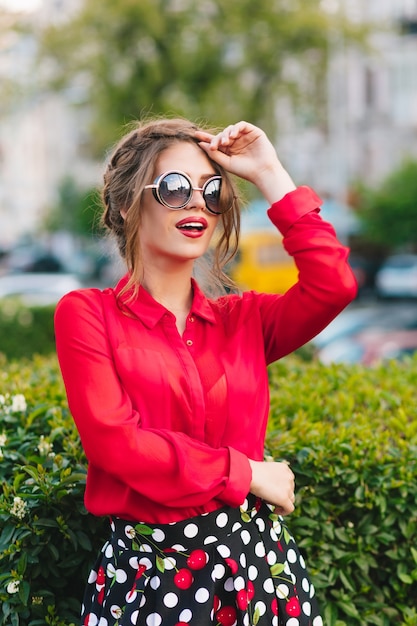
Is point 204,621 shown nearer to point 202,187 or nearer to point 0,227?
point 202,187

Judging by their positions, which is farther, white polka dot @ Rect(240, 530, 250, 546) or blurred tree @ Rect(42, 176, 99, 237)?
blurred tree @ Rect(42, 176, 99, 237)

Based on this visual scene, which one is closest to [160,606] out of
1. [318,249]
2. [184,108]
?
[318,249]

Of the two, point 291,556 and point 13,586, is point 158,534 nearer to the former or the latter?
point 291,556

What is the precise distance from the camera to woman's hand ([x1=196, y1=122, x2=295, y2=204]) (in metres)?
2.34

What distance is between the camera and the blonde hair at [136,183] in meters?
2.34

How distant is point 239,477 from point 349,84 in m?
36.3

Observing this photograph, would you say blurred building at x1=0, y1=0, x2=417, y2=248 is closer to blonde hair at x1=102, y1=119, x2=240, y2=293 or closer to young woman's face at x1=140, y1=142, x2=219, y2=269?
blonde hair at x1=102, y1=119, x2=240, y2=293

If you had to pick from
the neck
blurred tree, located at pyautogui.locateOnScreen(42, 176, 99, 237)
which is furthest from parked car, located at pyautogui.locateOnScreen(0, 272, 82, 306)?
blurred tree, located at pyautogui.locateOnScreen(42, 176, 99, 237)

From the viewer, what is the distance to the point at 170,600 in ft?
7.03

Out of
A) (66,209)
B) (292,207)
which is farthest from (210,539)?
(66,209)

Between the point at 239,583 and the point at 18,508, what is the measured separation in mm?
889

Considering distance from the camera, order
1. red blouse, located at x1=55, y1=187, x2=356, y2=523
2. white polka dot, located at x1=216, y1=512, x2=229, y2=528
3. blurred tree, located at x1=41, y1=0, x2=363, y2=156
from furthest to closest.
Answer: blurred tree, located at x1=41, y1=0, x2=363, y2=156, white polka dot, located at x1=216, y1=512, x2=229, y2=528, red blouse, located at x1=55, y1=187, x2=356, y2=523

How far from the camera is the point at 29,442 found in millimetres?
3195

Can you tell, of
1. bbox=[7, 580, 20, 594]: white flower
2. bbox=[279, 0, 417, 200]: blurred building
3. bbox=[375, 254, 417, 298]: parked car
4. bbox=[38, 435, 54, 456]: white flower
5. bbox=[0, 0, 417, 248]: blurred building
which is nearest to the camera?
bbox=[7, 580, 20, 594]: white flower
